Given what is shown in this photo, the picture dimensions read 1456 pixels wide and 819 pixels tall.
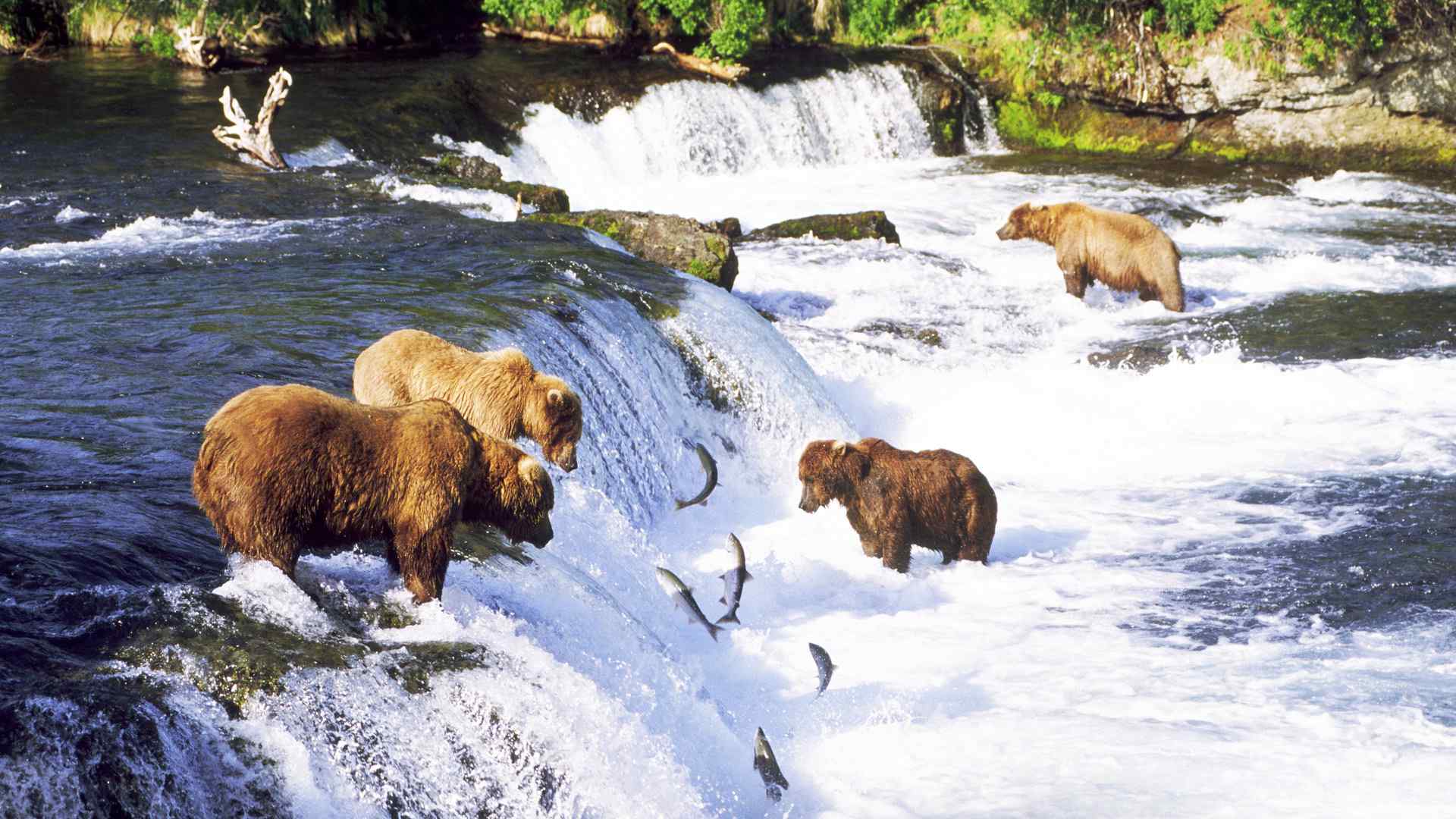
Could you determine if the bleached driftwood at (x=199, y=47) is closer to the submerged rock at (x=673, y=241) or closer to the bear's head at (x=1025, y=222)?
the submerged rock at (x=673, y=241)

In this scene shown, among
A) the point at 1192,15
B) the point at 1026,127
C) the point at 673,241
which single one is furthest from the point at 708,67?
the point at 673,241

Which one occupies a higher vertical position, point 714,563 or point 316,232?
point 316,232

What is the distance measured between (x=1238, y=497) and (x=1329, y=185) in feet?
43.8

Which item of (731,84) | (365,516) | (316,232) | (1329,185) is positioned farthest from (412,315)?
(1329,185)

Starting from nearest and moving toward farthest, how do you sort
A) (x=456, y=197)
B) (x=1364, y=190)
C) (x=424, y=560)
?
(x=424, y=560), (x=456, y=197), (x=1364, y=190)

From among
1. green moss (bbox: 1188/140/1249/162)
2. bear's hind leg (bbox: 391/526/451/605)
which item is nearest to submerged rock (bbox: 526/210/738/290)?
bear's hind leg (bbox: 391/526/451/605)

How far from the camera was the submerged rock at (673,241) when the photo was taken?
1294cm

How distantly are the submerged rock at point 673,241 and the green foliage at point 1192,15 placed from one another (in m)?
13.2

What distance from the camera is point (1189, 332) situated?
13.4 meters

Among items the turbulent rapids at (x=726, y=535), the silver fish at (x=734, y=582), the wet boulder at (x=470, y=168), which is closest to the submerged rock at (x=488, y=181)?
the wet boulder at (x=470, y=168)

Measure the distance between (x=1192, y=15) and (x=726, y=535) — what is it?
59.8 ft

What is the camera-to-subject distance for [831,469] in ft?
26.1

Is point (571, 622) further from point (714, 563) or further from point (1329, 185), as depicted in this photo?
point (1329, 185)

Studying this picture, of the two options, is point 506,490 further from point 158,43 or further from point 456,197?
point 158,43
